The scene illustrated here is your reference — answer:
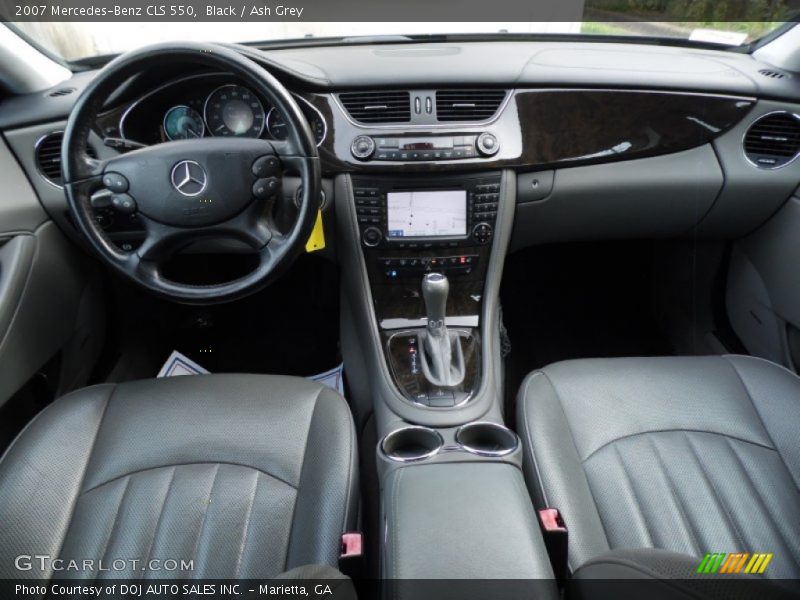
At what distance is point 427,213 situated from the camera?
140 cm

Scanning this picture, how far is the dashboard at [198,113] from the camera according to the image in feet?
4.12

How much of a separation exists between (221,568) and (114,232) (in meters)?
0.81

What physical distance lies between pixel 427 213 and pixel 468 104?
27 centimetres

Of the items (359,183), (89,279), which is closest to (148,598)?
(359,183)

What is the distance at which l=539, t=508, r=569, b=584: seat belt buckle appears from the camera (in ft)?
2.81

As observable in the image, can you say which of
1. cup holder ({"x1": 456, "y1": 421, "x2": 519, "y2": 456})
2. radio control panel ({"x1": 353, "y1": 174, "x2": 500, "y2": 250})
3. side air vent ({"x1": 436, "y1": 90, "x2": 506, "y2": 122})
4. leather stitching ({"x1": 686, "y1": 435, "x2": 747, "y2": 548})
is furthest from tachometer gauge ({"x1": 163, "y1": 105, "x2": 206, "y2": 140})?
leather stitching ({"x1": 686, "y1": 435, "x2": 747, "y2": 548})

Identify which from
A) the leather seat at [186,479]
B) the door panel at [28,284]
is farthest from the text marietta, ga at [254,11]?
the leather seat at [186,479]

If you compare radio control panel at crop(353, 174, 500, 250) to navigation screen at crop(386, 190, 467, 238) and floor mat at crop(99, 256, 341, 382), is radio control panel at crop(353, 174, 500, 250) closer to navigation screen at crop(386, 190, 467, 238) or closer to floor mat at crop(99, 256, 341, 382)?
navigation screen at crop(386, 190, 467, 238)

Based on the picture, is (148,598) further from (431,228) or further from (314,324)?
(314,324)

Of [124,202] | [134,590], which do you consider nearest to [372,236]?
[124,202]

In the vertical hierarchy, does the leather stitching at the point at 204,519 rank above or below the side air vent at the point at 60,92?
below

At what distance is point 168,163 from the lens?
3.64 feet

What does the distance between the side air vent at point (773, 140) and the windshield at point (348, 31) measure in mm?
244

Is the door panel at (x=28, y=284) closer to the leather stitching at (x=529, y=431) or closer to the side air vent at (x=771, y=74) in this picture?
the leather stitching at (x=529, y=431)
